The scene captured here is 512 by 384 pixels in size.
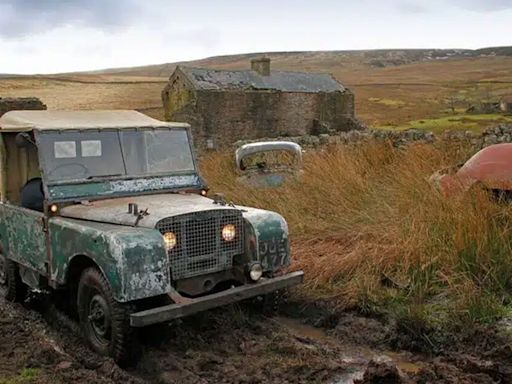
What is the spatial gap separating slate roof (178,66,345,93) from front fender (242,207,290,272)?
57.2 ft

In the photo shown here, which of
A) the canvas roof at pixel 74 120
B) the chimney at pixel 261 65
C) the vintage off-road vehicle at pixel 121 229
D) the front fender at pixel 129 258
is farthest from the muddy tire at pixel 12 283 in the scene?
the chimney at pixel 261 65

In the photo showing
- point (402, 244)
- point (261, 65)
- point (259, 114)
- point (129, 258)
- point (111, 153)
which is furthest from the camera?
point (261, 65)

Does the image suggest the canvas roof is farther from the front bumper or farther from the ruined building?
the ruined building

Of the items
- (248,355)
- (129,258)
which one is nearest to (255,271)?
(248,355)

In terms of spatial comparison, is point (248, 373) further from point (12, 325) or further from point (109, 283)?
point (12, 325)

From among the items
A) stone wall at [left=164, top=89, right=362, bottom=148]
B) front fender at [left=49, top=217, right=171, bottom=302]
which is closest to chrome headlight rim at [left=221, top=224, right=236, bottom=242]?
front fender at [left=49, top=217, right=171, bottom=302]

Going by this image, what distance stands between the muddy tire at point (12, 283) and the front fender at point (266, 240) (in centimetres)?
257

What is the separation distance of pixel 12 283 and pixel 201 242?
2.53 meters

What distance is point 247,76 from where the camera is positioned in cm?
2475

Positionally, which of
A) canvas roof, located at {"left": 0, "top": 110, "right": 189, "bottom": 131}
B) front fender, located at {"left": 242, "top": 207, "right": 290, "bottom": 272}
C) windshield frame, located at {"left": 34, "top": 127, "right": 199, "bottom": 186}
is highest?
canvas roof, located at {"left": 0, "top": 110, "right": 189, "bottom": 131}

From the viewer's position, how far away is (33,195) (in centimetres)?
624

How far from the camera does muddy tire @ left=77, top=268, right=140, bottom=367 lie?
4.94m

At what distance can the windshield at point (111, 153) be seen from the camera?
592 cm

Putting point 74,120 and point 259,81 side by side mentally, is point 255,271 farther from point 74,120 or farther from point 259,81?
point 259,81
